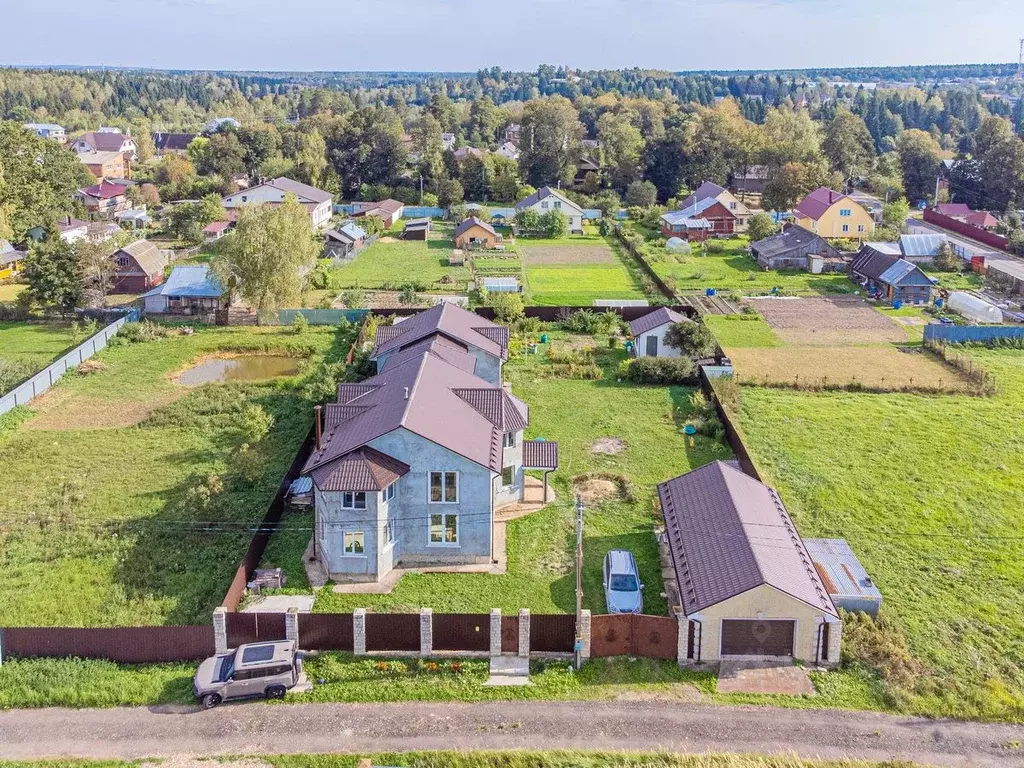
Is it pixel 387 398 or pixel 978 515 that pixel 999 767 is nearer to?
pixel 978 515

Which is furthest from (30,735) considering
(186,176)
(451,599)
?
(186,176)

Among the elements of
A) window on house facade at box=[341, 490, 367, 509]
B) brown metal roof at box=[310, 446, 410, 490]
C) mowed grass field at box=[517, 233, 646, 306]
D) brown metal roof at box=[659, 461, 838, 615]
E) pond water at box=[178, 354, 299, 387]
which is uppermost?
mowed grass field at box=[517, 233, 646, 306]

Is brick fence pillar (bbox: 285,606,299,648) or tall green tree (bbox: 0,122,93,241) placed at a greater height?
tall green tree (bbox: 0,122,93,241)

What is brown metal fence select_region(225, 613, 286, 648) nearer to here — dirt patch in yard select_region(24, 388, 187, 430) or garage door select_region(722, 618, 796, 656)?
garage door select_region(722, 618, 796, 656)

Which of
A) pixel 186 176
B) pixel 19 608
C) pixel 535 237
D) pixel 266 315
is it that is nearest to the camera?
pixel 19 608

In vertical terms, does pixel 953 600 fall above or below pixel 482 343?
below

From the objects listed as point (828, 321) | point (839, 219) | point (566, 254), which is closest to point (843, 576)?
point (828, 321)

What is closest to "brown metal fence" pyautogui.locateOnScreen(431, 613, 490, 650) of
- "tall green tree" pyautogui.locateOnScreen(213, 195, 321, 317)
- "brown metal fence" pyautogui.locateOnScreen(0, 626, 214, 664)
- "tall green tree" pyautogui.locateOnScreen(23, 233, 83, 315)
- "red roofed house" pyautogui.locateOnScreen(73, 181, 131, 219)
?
"brown metal fence" pyautogui.locateOnScreen(0, 626, 214, 664)
